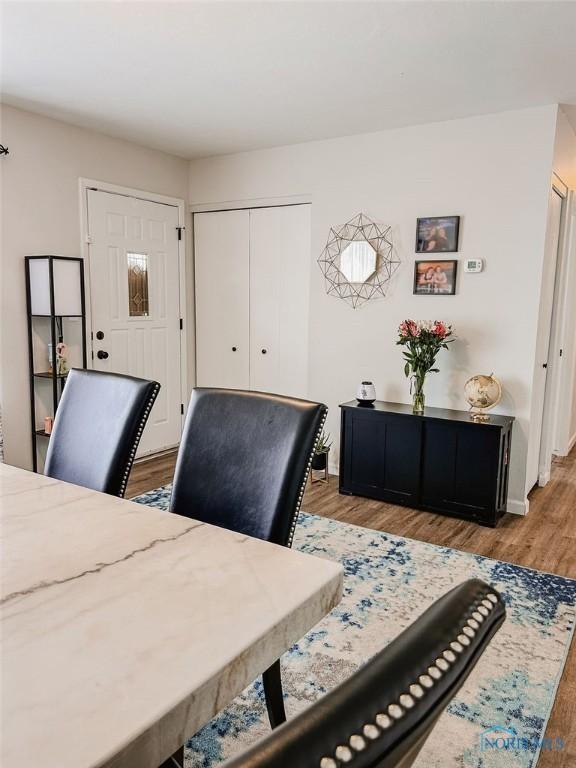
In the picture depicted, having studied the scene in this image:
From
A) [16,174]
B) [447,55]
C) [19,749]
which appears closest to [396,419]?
[447,55]

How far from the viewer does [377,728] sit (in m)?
0.34

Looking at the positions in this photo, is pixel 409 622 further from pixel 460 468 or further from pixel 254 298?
pixel 254 298

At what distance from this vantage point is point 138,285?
15.0ft

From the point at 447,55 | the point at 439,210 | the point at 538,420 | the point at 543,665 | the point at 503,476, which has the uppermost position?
the point at 447,55

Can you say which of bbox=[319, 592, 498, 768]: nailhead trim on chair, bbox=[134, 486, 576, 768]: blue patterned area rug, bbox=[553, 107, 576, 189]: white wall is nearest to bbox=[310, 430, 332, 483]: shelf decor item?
bbox=[134, 486, 576, 768]: blue patterned area rug

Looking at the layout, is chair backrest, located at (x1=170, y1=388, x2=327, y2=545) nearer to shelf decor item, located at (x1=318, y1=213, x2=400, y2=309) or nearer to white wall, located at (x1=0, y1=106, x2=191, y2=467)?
white wall, located at (x1=0, y1=106, x2=191, y2=467)

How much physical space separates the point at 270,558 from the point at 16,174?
11.4 feet

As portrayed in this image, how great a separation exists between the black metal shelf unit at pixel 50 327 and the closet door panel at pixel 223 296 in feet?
4.27

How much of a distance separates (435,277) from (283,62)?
1676mm

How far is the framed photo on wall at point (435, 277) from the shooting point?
3.78 meters

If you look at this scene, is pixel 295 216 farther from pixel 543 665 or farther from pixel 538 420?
pixel 543 665

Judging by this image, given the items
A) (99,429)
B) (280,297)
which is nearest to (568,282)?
(280,297)

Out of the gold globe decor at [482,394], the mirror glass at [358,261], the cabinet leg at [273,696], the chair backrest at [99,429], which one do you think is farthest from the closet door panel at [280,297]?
the cabinet leg at [273,696]

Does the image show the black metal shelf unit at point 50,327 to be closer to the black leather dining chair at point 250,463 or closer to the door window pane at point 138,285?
the door window pane at point 138,285
